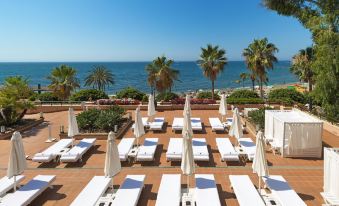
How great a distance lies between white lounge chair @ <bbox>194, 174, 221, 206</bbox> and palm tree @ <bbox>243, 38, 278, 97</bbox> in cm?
2517

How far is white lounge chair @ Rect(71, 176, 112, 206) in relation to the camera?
8.26 meters

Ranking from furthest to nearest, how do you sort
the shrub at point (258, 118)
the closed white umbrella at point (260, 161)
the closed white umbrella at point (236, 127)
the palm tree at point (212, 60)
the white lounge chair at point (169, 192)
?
the palm tree at point (212, 60), the shrub at point (258, 118), the closed white umbrella at point (236, 127), the closed white umbrella at point (260, 161), the white lounge chair at point (169, 192)

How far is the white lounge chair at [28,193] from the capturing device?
841 centimetres

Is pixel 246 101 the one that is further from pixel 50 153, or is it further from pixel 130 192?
pixel 130 192

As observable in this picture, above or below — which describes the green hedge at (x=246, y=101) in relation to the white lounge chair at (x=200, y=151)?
above

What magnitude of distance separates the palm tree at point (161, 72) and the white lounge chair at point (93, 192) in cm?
1993

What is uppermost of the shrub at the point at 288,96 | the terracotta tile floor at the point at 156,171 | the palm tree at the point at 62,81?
the palm tree at the point at 62,81

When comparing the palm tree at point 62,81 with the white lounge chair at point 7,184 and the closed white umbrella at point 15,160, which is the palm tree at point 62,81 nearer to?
the white lounge chair at point 7,184

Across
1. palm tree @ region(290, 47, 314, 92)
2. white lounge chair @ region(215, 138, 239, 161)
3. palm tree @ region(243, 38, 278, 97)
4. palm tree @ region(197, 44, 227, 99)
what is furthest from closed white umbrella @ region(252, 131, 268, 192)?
palm tree @ region(243, 38, 278, 97)

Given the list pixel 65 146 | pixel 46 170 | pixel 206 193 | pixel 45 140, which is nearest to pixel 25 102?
pixel 45 140

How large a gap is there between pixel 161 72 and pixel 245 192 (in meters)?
21.1

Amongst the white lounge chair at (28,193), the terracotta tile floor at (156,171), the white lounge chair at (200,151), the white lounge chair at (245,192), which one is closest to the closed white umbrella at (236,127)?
the terracotta tile floor at (156,171)

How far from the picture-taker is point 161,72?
2902 centimetres

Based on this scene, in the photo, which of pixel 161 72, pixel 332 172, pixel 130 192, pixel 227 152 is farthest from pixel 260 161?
pixel 161 72
